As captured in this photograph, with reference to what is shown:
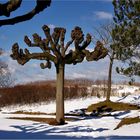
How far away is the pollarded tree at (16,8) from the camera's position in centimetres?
952

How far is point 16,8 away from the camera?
9.59 metres

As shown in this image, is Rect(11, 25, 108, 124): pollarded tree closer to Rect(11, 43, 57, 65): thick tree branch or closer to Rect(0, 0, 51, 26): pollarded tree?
Rect(11, 43, 57, 65): thick tree branch

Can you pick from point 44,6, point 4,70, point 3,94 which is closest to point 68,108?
point 3,94

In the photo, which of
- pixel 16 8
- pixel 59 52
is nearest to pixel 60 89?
pixel 59 52

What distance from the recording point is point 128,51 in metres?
27.9

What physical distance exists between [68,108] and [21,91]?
1185 centimetres

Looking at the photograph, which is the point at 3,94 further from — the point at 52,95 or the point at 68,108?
the point at 68,108

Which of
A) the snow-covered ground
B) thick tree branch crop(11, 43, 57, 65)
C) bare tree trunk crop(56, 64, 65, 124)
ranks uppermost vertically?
thick tree branch crop(11, 43, 57, 65)

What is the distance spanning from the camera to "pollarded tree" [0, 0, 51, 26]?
952cm

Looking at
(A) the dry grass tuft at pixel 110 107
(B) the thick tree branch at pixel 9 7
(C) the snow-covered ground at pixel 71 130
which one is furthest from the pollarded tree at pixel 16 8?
(A) the dry grass tuft at pixel 110 107

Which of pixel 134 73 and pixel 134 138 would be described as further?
pixel 134 73

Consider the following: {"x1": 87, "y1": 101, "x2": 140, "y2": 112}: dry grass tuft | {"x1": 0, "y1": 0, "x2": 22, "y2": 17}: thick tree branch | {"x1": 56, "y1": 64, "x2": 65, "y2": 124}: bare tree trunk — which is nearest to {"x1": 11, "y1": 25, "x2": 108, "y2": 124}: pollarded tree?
{"x1": 56, "y1": 64, "x2": 65, "y2": 124}: bare tree trunk

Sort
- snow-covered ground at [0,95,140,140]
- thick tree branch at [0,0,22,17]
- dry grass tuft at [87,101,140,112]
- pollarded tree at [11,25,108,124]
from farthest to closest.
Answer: dry grass tuft at [87,101,140,112]
pollarded tree at [11,25,108,124]
snow-covered ground at [0,95,140,140]
thick tree branch at [0,0,22,17]

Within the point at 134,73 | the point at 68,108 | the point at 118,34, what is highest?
the point at 118,34
